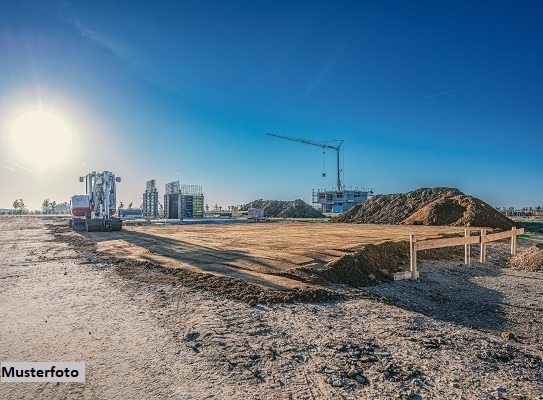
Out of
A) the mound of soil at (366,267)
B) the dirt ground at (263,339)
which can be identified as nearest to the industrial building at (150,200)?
the dirt ground at (263,339)

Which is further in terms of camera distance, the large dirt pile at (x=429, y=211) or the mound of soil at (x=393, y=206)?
the mound of soil at (x=393, y=206)

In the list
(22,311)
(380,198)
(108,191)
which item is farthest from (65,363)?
(380,198)

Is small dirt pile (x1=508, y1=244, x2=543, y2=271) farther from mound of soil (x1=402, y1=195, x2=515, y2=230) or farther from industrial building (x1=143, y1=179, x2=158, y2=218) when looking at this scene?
industrial building (x1=143, y1=179, x2=158, y2=218)

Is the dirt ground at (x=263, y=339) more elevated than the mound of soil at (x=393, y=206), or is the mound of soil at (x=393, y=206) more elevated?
the mound of soil at (x=393, y=206)

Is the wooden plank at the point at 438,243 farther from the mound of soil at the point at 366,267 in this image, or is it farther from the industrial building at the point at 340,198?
the industrial building at the point at 340,198

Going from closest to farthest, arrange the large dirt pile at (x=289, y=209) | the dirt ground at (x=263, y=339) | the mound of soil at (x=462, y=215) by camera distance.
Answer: the dirt ground at (x=263, y=339), the mound of soil at (x=462, y=215), the large dirt pile at (x=289, y=209)

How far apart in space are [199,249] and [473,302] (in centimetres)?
1065

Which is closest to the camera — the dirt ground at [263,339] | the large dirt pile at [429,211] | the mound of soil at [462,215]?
the dirt ground at [263,339]

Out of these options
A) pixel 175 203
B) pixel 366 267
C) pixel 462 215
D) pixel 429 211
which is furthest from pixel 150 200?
pixel 366 267

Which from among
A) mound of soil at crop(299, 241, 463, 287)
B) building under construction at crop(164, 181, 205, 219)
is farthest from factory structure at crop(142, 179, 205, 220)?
mound of soil at crop(299, 241, 463, 287)

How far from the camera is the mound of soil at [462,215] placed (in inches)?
1171

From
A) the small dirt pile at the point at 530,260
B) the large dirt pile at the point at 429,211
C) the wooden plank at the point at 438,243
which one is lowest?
the small dirt pile at the point at 530,260

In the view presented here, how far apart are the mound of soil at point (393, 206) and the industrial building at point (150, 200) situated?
98.4 feet

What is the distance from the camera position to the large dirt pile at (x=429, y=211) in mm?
30391
